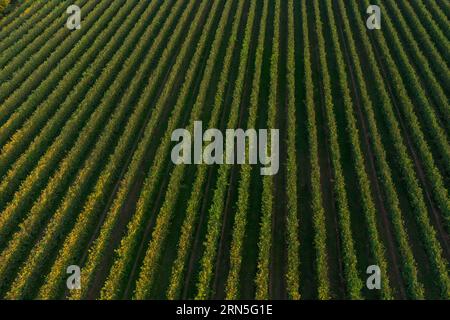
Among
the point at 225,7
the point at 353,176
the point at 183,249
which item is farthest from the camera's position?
the point at 225,7

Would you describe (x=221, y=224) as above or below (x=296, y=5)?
below

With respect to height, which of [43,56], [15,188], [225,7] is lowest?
[15,188]

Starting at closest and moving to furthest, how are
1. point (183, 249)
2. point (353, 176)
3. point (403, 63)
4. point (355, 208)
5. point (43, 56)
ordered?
point (183, 249), point (355, 208), point (353, 176), point (403, 63), point (43, 56)

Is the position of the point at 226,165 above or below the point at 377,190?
above

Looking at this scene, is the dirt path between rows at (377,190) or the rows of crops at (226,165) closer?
the rows of crops at (226,165)

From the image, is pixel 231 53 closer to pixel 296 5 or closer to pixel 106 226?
pixel 296 5

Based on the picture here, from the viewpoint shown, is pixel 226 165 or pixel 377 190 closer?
pixel 377 190

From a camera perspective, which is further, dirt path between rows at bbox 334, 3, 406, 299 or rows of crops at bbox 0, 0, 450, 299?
dirt path between rows at bbox 334, 3, 406, 299

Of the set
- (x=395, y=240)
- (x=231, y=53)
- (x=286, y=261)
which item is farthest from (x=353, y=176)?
(x=231, y=53)
